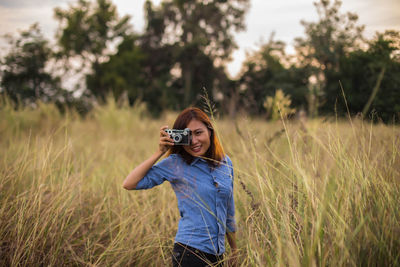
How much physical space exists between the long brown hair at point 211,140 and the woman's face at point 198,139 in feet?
0.09

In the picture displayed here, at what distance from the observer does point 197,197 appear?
5.43 feet

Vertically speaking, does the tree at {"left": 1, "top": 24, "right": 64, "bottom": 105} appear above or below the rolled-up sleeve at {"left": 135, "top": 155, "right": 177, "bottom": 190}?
above

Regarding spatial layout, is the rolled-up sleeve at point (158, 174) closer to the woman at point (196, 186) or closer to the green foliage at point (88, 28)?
the woman at point (196, 186)

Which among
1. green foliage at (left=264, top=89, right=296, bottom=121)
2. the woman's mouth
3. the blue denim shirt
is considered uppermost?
green foliage at (left=264, top=89, right=296, bottom=121)

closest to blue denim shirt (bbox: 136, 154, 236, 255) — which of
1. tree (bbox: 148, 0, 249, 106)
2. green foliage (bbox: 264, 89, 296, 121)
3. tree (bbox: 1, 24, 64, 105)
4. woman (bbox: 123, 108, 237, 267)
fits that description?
woman (bbox: 123, 108, 237, 267)

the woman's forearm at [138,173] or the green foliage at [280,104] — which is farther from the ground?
the green foliage at [280,104]

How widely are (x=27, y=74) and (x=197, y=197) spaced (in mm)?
6453

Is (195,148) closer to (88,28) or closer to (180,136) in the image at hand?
(180,136)

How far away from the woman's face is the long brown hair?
0.09ft

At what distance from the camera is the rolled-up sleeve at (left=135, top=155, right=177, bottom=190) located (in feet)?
5.46

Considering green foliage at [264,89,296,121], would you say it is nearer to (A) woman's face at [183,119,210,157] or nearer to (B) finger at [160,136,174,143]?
(A) woman's face at [183,119,210,157]

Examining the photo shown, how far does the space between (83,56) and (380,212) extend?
2857 cm

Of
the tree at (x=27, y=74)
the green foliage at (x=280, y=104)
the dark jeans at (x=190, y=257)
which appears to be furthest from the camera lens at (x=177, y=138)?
the tree at (x=27, y=74)

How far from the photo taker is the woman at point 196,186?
5.24 feet
